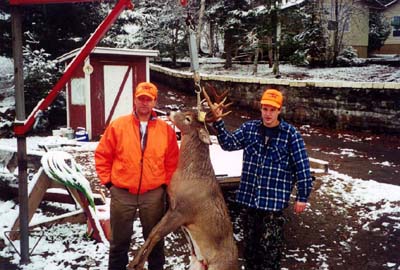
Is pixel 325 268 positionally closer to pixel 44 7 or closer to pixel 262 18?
pixel 44 7

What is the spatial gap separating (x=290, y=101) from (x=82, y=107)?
7.92 meters

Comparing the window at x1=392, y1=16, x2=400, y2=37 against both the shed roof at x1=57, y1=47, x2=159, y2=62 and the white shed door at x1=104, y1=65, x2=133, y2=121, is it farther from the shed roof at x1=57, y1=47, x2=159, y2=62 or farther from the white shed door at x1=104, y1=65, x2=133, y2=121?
the white shed door at x1=104, y1=65, x2=133, y2=121

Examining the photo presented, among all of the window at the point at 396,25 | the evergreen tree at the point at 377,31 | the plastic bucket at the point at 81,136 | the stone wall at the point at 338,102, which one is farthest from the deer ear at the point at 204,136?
the window at the point at 396,25

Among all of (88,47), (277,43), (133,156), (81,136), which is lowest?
(81,136)

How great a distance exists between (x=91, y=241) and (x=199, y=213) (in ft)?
8.66

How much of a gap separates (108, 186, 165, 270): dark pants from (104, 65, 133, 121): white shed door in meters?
10.8

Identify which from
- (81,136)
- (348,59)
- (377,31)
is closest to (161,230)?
(81,136)

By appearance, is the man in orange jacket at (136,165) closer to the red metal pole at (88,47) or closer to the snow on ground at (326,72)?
the red metal pole at (88,47)

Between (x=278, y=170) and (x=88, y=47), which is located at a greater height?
(x=88, y=47)

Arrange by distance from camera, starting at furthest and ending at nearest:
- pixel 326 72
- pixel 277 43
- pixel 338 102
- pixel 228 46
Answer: pixel 228 46 < pixel 277 43 < pixel 326 72 < pixel 338 102

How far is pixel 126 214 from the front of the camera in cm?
430

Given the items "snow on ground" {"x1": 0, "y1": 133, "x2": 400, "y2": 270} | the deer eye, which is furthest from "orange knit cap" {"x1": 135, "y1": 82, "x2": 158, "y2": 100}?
"snow on ground" {"x1": 0, "y1": 133, "x2": 400, "y2": 270}

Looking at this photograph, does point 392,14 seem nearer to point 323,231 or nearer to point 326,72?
point 326,72

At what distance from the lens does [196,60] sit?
414 centimetres
